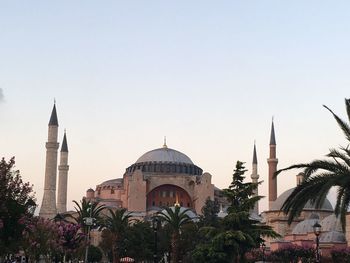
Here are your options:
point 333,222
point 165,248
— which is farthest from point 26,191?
point 333,222

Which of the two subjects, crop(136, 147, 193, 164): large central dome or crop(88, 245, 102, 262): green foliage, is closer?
crop(88, 245, 102, 262): green foliage

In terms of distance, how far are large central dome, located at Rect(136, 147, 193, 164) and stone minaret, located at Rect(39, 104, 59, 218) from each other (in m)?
24.2

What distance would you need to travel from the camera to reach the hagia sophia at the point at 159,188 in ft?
213

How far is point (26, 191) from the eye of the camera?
69.9 ft

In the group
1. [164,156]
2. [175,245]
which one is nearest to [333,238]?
[175,245]

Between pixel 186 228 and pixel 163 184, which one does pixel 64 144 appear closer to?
pixel 163 184

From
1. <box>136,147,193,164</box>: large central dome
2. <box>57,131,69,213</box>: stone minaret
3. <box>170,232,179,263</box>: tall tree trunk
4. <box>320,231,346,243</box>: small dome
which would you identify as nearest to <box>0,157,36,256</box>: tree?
<box>170,232,179,263</box>: tall tree trunk

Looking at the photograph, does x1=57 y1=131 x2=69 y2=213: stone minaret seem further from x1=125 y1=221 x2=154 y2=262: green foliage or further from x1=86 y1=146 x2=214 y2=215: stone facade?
x1=125 y1=221 x2=154 y2=262: green foliage

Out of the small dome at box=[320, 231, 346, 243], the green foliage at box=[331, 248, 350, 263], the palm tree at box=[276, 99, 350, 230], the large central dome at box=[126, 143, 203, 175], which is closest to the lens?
the palm tree at box=[276, 99, 350, 230]

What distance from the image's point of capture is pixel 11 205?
2081 centimetres

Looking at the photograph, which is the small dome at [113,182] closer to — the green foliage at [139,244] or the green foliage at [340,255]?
the green foliage at [139,244]

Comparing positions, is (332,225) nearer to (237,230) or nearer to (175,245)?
(175,245)

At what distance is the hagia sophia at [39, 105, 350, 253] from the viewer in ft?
213

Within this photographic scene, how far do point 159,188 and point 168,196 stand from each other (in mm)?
1725
